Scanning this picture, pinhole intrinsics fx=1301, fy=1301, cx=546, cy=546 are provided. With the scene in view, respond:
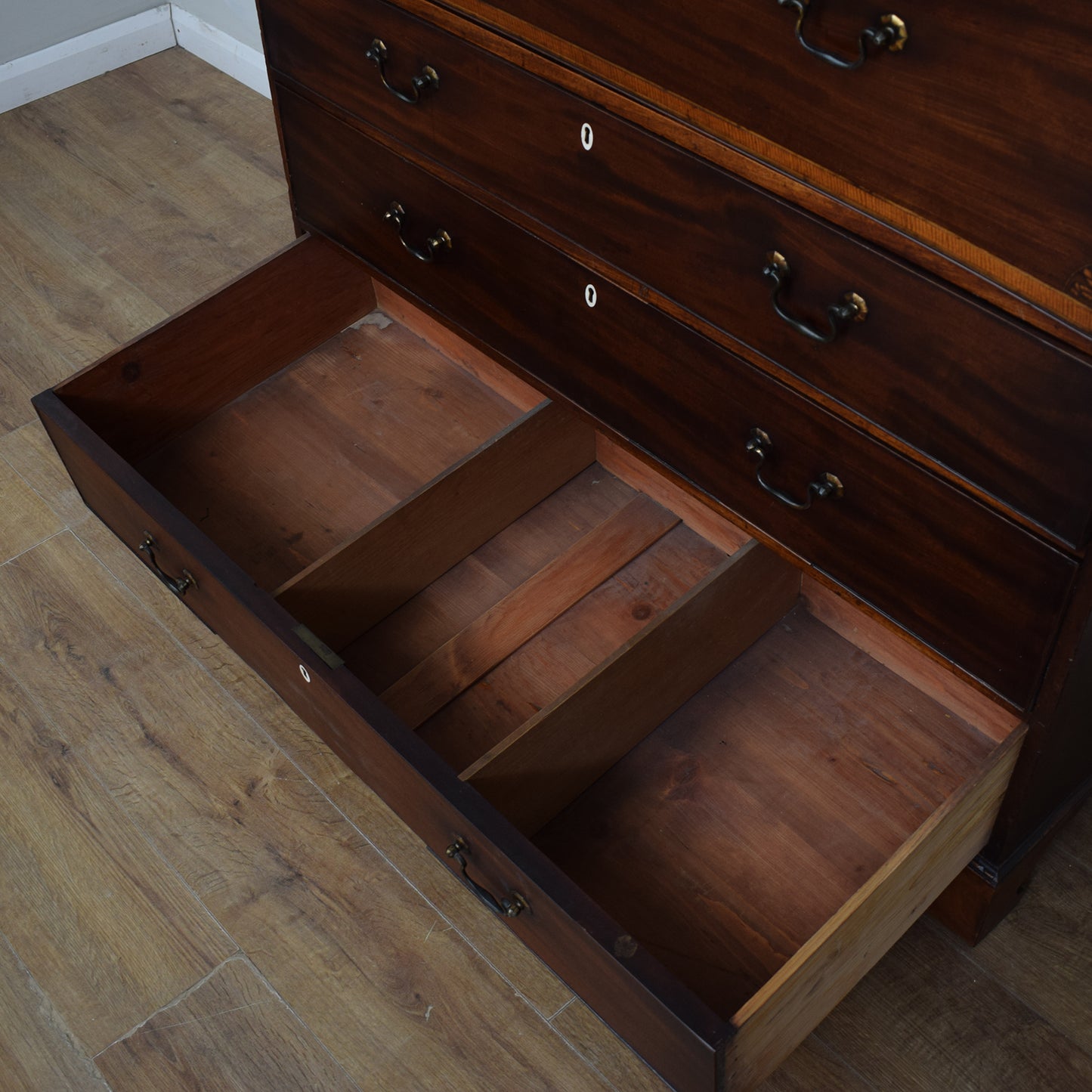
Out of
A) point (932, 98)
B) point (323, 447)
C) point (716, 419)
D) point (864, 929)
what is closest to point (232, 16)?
point (323, 447)

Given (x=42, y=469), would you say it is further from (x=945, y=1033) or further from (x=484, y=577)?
(x=945, y=1033)

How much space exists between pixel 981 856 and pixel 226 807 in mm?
774

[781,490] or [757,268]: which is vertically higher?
[757,268]

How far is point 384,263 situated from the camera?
1.53 m

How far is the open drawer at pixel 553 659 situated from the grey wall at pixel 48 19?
1.11 metres

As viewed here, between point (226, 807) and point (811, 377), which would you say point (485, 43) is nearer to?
point (811, 377)

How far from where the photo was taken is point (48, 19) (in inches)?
95.7

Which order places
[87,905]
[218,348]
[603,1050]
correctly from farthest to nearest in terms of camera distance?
[218,348] → [87,905] → [603,1050]

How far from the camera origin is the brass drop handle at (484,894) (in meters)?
1.07

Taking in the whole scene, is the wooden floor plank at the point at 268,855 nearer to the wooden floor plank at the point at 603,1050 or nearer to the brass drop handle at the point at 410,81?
the wooden floor plank at the point at 603,1050

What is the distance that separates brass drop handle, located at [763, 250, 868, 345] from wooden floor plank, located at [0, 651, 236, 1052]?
32.4 inches

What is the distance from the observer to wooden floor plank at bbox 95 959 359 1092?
3.98ft

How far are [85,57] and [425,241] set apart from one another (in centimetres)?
145

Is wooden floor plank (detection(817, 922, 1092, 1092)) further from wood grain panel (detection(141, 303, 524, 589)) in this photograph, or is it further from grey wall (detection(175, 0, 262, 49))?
grey wall (detection(175, 0, 262, 49))
